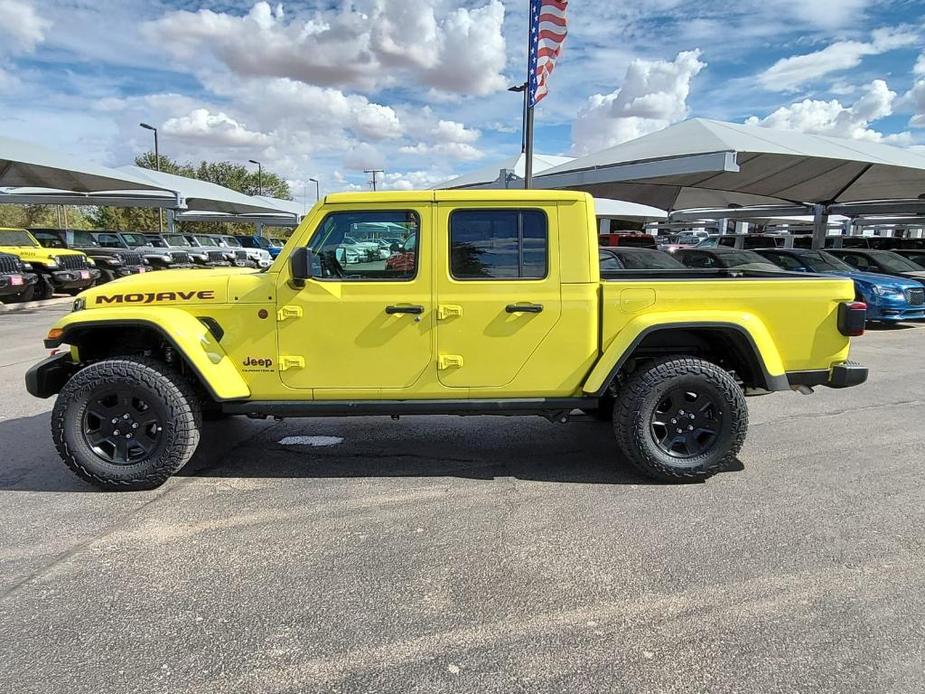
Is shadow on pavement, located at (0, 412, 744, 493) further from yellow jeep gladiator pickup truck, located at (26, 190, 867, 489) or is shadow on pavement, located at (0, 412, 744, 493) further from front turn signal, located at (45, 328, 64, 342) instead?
front turn signal, located at (45, 328, 64, 342)

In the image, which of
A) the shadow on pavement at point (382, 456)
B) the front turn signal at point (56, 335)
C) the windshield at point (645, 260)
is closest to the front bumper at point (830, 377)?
the shadow on pavement at point (382, 456)

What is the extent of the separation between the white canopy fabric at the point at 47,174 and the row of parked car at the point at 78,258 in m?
1.41

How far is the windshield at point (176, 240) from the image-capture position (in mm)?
23802

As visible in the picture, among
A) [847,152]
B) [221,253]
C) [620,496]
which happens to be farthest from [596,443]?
[221,253]

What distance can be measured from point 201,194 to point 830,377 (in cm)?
2475

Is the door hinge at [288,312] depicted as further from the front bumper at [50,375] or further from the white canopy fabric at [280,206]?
the white canopy fabric at [280,206]

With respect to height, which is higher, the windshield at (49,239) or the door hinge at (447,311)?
the windshield at (49,239)

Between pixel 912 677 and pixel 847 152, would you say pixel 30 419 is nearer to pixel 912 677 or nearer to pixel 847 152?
pixel 912 677

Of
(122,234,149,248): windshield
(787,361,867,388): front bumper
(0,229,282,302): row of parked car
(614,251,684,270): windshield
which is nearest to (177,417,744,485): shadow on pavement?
(787,361,867,388): front bumper

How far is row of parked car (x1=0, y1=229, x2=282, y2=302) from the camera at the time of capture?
13078 mm

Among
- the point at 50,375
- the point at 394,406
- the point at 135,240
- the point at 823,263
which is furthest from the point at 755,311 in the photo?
the point at 135,240

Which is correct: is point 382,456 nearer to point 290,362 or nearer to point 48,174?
point 290,362

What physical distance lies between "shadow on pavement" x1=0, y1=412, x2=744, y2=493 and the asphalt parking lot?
1.2 inches

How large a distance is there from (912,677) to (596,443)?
9.07 ft
